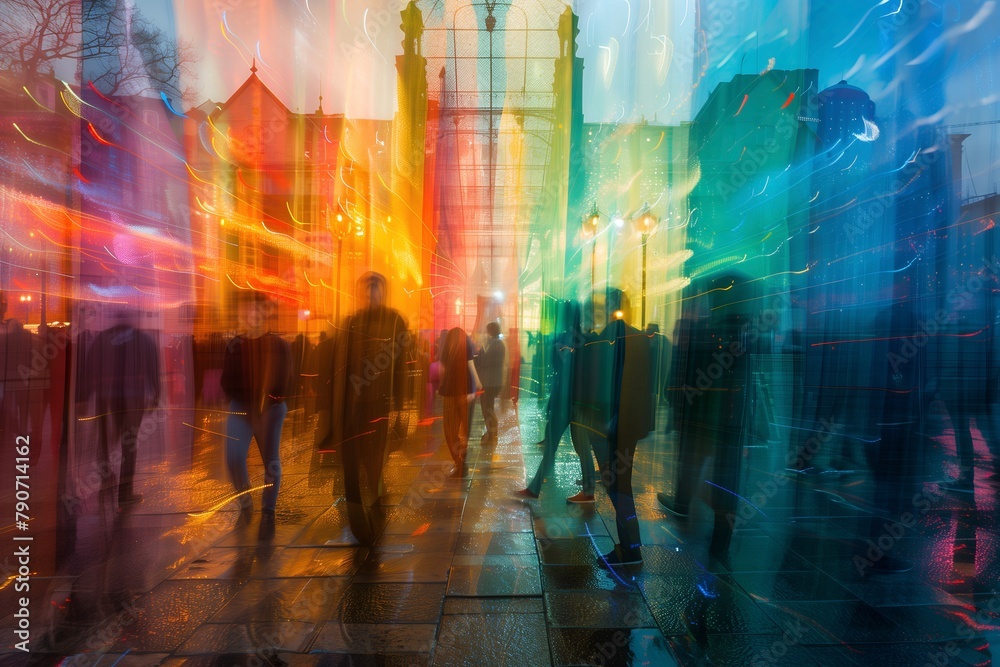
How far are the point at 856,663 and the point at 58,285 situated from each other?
6.10 m

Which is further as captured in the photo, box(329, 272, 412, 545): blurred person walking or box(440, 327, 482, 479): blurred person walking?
box(440, 327, 482, 479): blurred person walking

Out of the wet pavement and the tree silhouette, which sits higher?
the tree silhouette

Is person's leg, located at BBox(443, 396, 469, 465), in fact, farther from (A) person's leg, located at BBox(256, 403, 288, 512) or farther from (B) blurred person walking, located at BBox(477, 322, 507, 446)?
(A) person's leg, located at BBox(256, 403, 288, 512)

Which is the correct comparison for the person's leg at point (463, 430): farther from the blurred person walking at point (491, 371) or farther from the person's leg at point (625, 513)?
the person's leg at point (625, 513)

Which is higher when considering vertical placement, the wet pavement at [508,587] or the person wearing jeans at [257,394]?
the person wearing jeans at [257,394]

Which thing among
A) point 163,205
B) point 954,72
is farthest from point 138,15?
point 954,72

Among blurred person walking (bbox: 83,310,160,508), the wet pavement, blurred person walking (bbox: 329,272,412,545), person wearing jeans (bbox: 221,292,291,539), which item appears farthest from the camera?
blurred person walking (bbox: 83,310,160,508)

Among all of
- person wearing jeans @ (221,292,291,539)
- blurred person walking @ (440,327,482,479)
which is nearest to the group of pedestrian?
blurred person walking @ (440,327,482,479)

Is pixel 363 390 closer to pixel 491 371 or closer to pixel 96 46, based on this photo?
pixel 491 371

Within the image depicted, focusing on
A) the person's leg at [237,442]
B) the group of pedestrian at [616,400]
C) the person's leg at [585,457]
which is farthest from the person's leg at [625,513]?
the person's leg at [237,442]

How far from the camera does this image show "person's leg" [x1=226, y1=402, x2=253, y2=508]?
13.0 feet

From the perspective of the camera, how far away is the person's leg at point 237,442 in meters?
3.97

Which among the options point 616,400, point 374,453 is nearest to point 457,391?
point 374,453

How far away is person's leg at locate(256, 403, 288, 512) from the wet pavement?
246 millimetres
